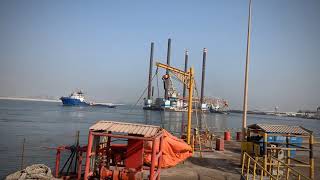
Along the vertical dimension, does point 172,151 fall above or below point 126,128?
below

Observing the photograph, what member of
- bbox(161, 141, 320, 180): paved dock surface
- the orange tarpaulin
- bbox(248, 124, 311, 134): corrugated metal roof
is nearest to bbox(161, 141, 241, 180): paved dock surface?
bbox(161, 141, 320, 180): paved dock surface

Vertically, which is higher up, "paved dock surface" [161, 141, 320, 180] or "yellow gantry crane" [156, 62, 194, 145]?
"yellow gantry crane" [156, 62, 194, 145]

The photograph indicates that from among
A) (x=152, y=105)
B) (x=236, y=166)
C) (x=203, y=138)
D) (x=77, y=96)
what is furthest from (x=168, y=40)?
(x=236, y=166)

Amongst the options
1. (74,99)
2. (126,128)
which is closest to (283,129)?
(126,128)

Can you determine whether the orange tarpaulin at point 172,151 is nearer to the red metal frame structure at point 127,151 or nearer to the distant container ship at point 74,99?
the red metal frame structure at point 127,151

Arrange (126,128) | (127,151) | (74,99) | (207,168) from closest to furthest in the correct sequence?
(126,128), (127,151), (207,168), (74,99)

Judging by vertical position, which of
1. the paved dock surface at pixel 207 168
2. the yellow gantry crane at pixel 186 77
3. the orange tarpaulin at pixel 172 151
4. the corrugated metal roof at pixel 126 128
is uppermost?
the yellow gantry crane at pixel 186 77

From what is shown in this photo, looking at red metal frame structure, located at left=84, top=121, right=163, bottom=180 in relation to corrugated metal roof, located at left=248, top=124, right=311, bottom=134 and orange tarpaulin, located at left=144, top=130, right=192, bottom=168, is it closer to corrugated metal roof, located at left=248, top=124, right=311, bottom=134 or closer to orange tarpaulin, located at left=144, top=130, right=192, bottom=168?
orange tarpaulin, located at left=144, top=130, right=192, bottom=168

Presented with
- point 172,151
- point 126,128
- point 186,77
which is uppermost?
point 186,77

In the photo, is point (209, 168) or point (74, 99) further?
point (74, 99)

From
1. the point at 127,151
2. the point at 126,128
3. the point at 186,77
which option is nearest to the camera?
the point at 126,128

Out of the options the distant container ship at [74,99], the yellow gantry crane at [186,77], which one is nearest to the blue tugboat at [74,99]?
the distant container ship at [74,99]

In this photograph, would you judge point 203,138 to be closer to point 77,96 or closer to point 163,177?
point 163,177

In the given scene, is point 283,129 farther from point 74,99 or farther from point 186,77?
point 74,99
